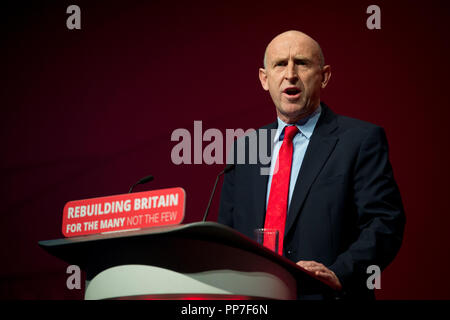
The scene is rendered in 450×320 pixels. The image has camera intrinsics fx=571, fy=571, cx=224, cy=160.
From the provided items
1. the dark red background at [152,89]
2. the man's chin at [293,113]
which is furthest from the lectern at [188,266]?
the dark red background at [152,89]

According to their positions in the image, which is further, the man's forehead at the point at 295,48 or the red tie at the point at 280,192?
the man's forehead at the point at 295,48

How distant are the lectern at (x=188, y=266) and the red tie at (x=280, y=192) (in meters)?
0.63

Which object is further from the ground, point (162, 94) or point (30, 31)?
point (30, 31)

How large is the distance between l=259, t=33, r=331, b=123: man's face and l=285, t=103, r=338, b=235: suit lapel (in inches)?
4.9

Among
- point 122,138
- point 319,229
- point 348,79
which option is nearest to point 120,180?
point 122,138

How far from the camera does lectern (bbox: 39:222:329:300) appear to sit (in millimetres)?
1381

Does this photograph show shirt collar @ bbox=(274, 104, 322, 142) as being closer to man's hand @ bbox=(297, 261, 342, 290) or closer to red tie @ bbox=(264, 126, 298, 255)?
red tie @ bbox=(264, 126, 298, 255)

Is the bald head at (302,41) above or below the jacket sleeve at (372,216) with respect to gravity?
above

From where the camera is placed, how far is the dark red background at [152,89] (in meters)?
3.37

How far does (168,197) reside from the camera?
1.42m

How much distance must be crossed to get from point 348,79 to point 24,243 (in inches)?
90.7

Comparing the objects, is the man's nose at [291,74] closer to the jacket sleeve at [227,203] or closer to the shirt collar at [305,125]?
the shirt collar at [305,125]

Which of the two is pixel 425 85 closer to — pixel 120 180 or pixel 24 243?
pixel 120 180

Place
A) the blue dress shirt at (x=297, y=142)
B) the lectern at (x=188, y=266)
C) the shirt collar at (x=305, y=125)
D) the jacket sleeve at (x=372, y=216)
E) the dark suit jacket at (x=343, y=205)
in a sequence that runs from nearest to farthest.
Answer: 1. the lectern at (x=188, y=266)
2. the jacket sleeve at (x=372, y=216)
3. the dark suit jacket at (x=343, y=205)
4. the blue dress shirt at (x=297, y=142)
5. the shirt collar at (x=305, y=125)
